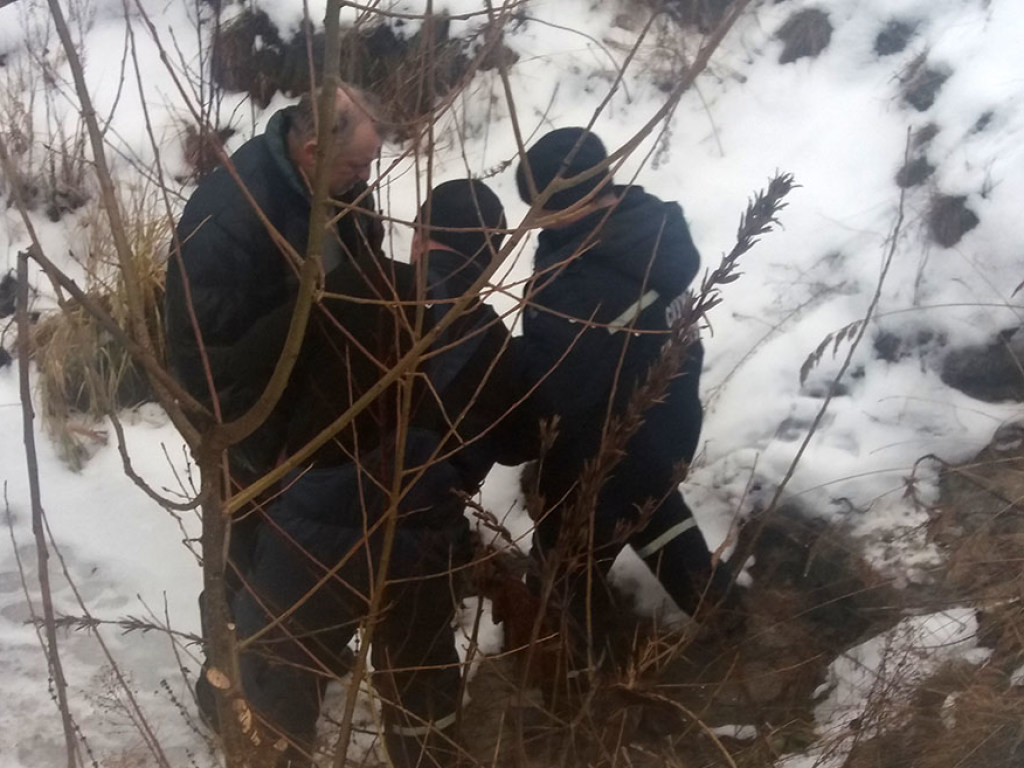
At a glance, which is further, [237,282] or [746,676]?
[746,676]

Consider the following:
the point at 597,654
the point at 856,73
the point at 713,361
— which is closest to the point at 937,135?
the point at 856,73

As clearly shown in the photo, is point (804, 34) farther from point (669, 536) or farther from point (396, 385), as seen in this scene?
point (396, 385)

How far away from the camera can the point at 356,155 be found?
1.35 meters

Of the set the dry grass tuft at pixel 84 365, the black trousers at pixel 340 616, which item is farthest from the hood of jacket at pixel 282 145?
the dry grass tuft at pixel 84 365

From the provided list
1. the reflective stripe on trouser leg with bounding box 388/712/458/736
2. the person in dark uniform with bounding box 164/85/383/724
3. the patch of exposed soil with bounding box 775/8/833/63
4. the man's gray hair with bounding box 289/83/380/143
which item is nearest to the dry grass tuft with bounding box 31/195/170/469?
the person in dark uniform with bounding box 164/85/383/724

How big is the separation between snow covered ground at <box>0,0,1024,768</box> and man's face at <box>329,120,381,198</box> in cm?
60

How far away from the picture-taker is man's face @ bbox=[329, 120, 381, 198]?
4.42 ft

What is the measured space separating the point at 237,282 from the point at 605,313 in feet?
2.53

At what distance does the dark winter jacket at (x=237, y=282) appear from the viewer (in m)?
1.59

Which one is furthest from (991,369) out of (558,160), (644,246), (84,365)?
(84,365)

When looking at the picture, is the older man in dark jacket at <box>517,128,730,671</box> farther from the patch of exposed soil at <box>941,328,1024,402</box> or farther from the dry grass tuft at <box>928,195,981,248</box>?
the dry grass tuft at <box>928,195,981,248</box>

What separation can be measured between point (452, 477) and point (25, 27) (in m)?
2.46

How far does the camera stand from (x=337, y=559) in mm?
1688

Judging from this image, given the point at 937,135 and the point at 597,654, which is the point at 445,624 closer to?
the point at 597,654
